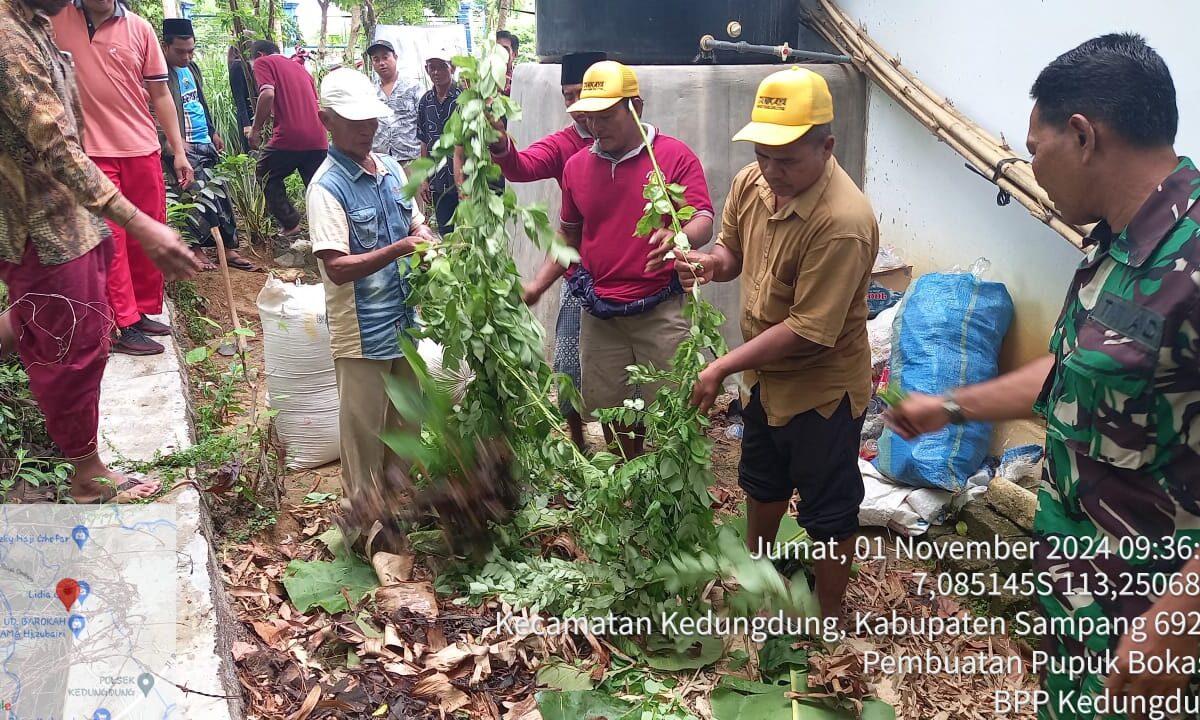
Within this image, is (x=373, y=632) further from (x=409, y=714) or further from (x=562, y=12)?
(x=562, y=12)

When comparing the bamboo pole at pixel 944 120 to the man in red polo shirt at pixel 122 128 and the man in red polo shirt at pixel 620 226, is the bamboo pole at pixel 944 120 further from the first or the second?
the man in red polo shirt at pixel 122 128

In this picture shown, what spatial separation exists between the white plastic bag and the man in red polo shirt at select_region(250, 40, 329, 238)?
4139 millimetres

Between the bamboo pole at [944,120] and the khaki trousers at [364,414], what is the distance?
282 cm

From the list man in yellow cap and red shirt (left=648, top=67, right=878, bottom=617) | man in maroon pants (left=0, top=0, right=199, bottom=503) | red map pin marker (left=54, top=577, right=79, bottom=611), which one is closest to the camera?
red map pin marker (left=54, top=577, right=79, bottom=611)

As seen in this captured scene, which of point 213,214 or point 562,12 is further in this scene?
point 213,214

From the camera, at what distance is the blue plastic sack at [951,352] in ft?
13.4

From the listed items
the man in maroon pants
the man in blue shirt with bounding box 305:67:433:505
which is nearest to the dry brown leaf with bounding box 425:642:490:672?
the man in blue shirt with bounding box 305:67:433:505

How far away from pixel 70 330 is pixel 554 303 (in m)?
3.24

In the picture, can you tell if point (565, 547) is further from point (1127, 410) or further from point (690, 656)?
point (1127, 410)

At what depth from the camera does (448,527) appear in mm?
3180

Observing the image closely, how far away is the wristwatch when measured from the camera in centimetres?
211

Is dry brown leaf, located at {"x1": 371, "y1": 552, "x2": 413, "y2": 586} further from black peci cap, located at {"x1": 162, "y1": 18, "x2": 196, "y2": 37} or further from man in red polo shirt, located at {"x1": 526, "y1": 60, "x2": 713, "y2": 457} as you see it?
black peci cap, located at {"x1": 162, "y1": 18, "x2": 196, "y2": 37}

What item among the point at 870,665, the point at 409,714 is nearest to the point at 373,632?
the point at 409,714

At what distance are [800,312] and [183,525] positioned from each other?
2.30m
